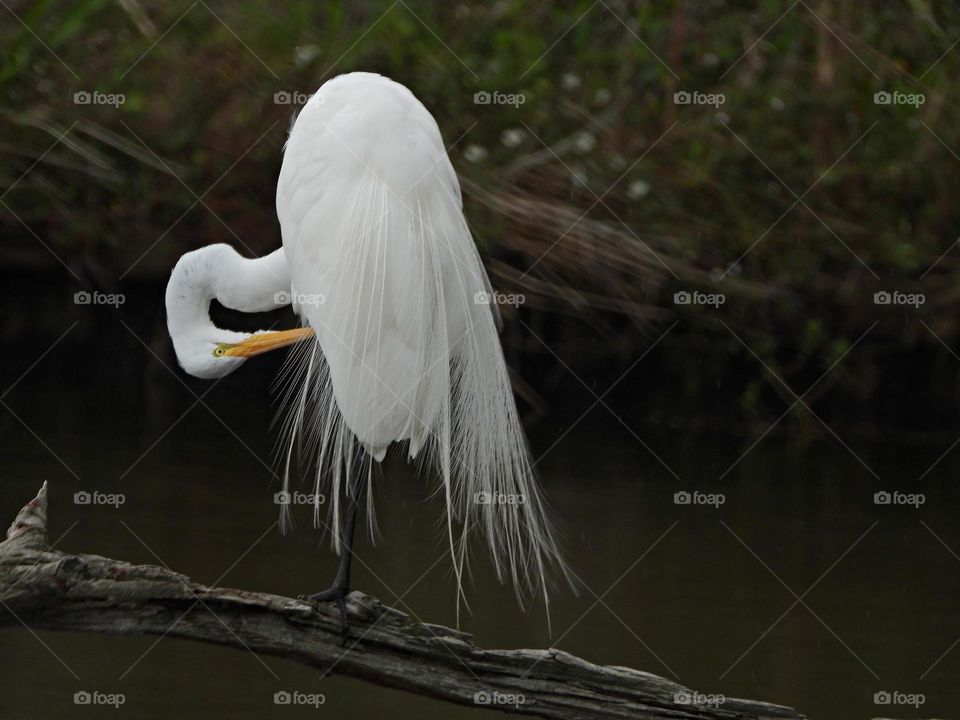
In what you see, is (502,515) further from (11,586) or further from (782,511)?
(782,511)

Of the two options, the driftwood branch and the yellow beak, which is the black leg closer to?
the driftwood branch

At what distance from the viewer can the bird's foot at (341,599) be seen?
8.75 ft

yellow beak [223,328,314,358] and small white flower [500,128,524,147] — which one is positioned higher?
small white flower [500,128,524,147]

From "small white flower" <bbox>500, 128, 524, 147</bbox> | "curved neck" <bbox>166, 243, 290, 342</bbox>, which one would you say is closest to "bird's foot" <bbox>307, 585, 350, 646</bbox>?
"curved neck" <bbox>166, 243, 290, 342</bbox>

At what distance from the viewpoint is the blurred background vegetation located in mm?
6918

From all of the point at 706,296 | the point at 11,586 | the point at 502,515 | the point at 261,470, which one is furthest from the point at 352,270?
the point at 706,296

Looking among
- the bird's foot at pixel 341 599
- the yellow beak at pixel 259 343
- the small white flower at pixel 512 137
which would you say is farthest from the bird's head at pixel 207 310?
the small white flower at pixel 512 137

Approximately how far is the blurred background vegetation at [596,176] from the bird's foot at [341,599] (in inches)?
154

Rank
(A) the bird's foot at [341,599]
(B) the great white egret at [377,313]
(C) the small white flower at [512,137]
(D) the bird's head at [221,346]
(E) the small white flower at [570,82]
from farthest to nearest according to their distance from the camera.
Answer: (E) the small white flower at [570,82] → (C) the small white flower at [512,137] → (D) the bird's head at [221,346] → (B) the great white egret at [377,313] → (A) the bird's foot at [341,599]

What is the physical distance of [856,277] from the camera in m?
7.25

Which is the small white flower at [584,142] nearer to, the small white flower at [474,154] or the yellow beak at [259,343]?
the small white flower at [474,154]

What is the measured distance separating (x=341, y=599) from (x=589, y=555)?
2.42 m

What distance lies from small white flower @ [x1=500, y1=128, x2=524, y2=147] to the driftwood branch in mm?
4677

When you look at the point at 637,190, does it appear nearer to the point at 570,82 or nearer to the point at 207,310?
the point at 570,82
